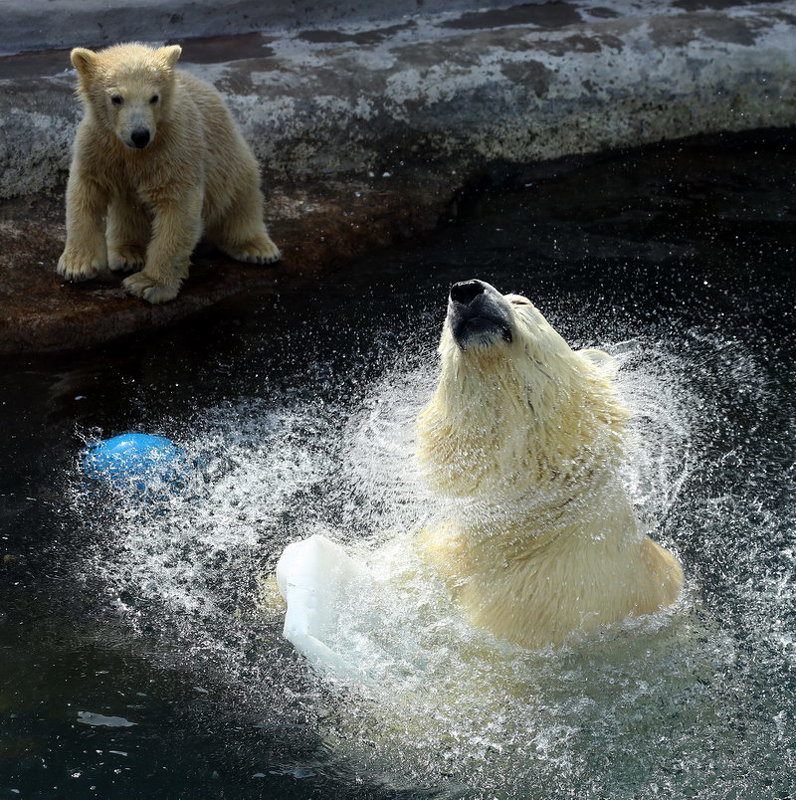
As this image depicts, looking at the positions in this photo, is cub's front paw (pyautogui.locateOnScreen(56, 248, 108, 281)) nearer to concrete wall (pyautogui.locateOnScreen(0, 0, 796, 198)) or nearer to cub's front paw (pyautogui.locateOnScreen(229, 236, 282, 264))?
cub's front paw (pyautogui.locateOnScreen(229, 236, 282, 264))

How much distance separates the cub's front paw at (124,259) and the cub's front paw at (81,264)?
0.19 meters

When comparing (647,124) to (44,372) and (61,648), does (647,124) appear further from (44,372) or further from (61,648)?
(61,648)

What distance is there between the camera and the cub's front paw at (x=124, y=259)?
208 inches

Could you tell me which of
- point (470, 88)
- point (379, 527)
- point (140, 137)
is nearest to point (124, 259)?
point (140, 137)

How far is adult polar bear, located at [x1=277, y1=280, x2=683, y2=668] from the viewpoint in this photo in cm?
262

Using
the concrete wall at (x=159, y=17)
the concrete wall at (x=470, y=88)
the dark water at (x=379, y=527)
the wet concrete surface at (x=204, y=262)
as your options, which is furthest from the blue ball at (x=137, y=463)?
the concrete wall at (x=159, y=17)

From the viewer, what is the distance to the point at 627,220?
6129 millimetres

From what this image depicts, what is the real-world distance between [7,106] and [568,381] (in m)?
4.46

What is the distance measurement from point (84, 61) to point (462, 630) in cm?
310

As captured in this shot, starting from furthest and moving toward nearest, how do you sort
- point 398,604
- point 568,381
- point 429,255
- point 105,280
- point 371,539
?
1. point 429,255
2. point 105,280
3. point 371,539
4. point 398,604
5. point 568,381

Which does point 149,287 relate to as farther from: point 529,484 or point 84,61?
point 529,484

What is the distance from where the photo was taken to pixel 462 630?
2.96 m

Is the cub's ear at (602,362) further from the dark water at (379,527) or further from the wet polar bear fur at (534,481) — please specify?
the dark water at (379,527)

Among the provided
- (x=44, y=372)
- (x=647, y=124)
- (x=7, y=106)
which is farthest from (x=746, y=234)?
(x=7, y=106)
